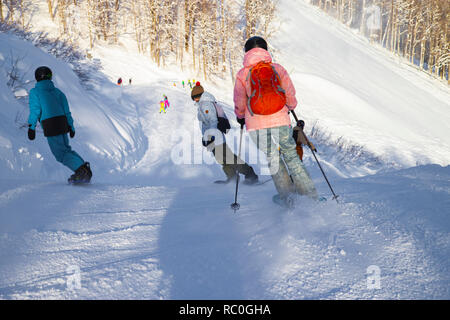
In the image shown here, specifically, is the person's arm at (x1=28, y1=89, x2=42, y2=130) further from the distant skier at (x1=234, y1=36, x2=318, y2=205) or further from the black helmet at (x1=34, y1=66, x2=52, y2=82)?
the distant skier at (x1=234, y1=36, x2=318, y2=205)

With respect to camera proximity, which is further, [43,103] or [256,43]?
[43,103]

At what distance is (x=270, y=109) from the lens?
264 centimetres

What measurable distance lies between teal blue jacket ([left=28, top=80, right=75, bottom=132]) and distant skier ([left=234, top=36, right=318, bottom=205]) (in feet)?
10.1

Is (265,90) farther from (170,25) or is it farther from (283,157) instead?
(170,25)

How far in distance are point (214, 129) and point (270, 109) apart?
7.15 feet

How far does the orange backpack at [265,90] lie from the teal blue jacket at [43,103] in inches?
129

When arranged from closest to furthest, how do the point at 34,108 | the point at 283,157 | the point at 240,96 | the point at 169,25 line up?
the point at 240,96 < the point at 283,157 < the point at 34,108 < the point at 169,25

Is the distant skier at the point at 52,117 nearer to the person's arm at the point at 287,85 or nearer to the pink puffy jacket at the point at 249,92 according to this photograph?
the pink puffy jacket at the point at 249,92

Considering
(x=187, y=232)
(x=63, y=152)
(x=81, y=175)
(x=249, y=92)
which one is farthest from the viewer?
(x=81, y=175)

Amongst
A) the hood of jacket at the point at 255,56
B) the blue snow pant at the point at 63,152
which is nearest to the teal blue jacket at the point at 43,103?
the blue snow pant at the point at 63,152

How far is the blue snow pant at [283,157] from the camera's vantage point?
2.81 m

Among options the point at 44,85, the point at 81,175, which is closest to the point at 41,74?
the point at 44,85
